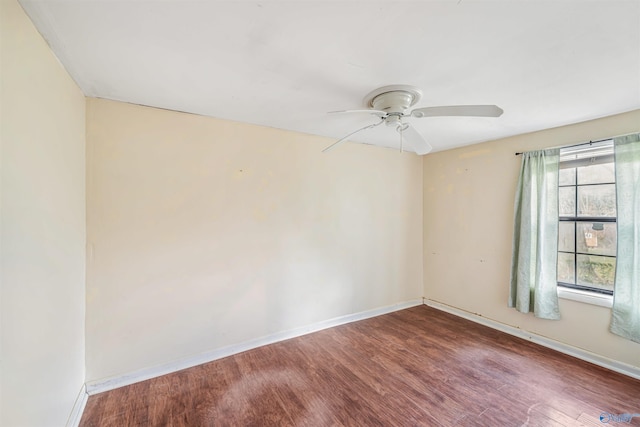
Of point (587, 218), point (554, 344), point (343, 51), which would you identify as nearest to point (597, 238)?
point (587, 218)

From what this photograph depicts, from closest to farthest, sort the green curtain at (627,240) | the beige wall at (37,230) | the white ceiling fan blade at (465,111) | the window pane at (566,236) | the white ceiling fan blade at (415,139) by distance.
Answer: the beige wall at (37,230) → the white ceiling fan blade at (465,111) → the white ceiling fan blade at (415,139) → the green curtain at (627,240) → the window pane at (566,236)

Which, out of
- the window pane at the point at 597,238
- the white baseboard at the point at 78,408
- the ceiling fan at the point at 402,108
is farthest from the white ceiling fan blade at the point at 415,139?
the white baseboard at the point at 78,408

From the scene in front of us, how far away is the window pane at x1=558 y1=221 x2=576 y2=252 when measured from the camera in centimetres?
267

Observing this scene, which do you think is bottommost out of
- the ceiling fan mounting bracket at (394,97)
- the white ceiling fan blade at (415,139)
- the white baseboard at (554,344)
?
the white baseboard at (554,344)

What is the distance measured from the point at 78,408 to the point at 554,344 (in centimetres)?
423

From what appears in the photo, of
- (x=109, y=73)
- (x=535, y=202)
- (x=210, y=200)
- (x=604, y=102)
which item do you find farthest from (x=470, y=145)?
(x=109, y=73)

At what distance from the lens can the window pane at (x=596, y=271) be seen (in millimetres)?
2420

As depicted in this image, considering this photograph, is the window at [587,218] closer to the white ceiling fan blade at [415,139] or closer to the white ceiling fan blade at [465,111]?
the white ceiling fan blade at [415,139]

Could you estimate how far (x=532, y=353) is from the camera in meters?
2.58

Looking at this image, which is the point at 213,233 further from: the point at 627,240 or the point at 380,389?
the point at 627,240

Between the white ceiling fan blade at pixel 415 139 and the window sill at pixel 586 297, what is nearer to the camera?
the white ceiling fan blade at pixel 415 139

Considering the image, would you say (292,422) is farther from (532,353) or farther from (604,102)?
(604,102)

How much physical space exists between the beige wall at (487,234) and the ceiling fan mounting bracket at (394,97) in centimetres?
193

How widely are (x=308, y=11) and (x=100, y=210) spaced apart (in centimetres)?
208
